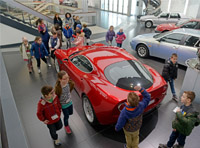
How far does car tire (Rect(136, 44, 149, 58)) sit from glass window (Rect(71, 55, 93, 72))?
156 inches

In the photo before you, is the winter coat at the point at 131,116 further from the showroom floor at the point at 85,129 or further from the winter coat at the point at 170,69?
the winter coat at the point at 170,69

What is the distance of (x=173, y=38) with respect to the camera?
6.43 m

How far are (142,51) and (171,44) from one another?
1.35 m

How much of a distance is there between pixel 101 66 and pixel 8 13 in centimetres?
749

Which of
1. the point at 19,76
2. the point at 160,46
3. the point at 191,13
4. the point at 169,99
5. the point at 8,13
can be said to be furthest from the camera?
the point at 191,13

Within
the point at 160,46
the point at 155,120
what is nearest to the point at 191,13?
the point at 160,46

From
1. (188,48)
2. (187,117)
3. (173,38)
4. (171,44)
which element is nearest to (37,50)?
(187,117)

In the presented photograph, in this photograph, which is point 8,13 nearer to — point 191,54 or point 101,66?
point 101,66

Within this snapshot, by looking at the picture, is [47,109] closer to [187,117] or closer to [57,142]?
[57,142]

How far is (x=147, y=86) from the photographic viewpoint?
323 centimetres

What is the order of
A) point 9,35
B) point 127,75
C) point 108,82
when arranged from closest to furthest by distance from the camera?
point 108,82 → point 127,75 → point 9,35

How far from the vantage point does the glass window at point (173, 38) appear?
627cm

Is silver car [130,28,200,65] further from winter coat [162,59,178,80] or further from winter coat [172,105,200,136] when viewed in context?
winter coat [172,105,200,136]

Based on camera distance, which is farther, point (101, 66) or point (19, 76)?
point (19, 76)
